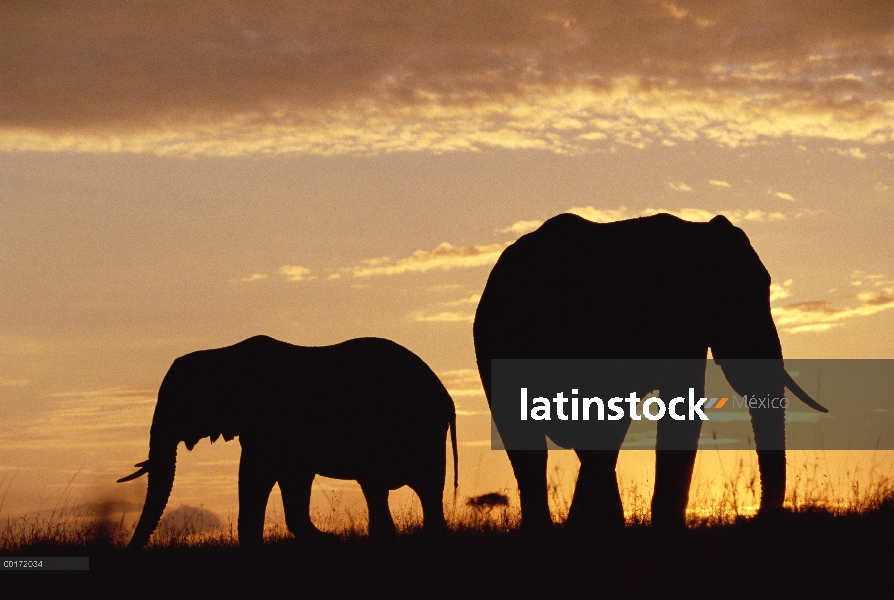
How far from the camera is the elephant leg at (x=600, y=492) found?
1030 cm

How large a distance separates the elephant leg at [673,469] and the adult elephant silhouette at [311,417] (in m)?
6.09

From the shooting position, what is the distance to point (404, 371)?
16.7 meters

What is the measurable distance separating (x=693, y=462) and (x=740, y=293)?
176 cm

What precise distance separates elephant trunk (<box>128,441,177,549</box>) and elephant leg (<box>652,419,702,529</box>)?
7.38 meters

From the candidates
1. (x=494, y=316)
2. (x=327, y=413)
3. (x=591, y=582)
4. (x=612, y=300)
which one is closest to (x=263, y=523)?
(x=327, y=413)

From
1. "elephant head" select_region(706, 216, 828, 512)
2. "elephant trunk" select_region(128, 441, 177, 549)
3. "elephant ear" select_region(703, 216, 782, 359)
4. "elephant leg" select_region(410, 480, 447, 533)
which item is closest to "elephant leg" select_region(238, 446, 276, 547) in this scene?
"elephant trunk" select_region(128, 441, 177, 549)

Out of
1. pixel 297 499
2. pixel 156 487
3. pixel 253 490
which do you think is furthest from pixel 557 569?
pixel 156 487

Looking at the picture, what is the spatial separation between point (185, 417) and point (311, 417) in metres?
1.79

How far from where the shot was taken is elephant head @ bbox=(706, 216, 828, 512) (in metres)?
11.1

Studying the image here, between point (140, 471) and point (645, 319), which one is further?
point (140, 471)

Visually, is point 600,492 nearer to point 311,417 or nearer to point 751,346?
point 751,346

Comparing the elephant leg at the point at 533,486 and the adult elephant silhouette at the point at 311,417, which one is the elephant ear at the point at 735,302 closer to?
the elephant leg at the point at 533,486

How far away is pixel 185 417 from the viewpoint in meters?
16.4

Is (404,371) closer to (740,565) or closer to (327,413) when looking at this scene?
(327,413)
